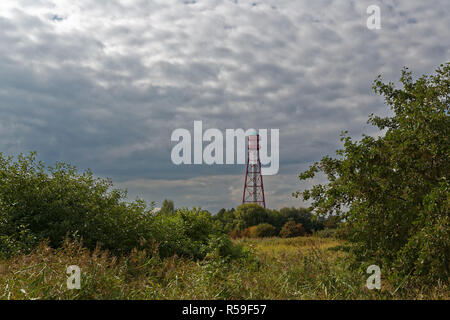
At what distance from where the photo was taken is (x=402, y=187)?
7.83 metres

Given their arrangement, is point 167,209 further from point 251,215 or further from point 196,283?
point 251,215

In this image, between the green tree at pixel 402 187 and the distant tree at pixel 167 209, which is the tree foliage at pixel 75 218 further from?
the green tree at pixel 402 187

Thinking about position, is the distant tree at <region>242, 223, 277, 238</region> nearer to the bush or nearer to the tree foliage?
the bush

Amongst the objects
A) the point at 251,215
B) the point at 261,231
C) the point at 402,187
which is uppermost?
the point at 402,187

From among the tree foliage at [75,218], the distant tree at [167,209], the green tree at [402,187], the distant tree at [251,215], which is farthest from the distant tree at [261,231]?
the green tree at [402,187]

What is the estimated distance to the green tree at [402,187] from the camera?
7.13m

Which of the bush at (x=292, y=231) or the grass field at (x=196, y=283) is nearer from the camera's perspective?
the grass field at (x=196, y=283)

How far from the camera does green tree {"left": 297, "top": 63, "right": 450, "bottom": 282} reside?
7.13 metres

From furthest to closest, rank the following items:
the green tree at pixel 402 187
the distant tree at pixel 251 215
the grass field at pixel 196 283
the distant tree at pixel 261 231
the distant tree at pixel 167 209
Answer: the distant tree at pixel 251 215 → the distant tree at pixel 261 231 → the distant tree at pixel 167 209 → the green tree at pixel 402 187 → the grass field at pixel 196 283

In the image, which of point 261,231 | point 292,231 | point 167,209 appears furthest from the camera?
point 261,231

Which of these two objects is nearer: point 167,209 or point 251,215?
point 167,209

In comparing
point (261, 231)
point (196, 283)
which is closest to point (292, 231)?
point (261, 231)

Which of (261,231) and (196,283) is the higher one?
(196,283)
